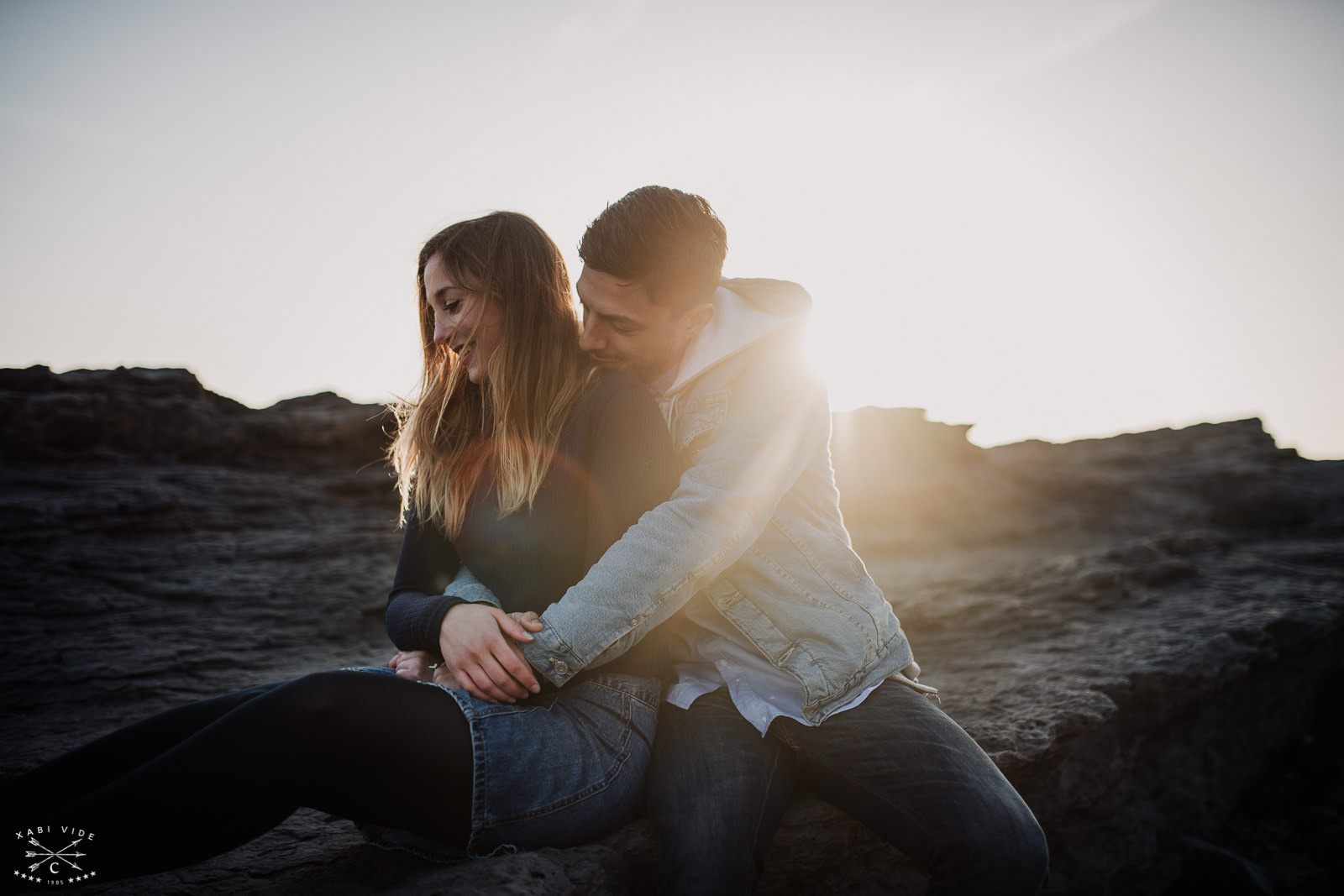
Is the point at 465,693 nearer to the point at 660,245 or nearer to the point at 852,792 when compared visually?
the point at 852,792

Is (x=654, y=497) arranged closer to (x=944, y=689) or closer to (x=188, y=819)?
(x=188, y=819)

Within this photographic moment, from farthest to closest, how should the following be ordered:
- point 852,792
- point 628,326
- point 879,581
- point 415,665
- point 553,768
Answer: point 879,581
point 628,326
point 415,665
point 852,792
point 553,768

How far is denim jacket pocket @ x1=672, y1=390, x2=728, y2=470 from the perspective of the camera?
2.31 m

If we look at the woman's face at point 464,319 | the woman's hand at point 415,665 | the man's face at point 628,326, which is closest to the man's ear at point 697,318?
the man's face at point 628,326

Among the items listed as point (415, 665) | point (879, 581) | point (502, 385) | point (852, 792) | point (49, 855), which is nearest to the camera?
point (49, 855)

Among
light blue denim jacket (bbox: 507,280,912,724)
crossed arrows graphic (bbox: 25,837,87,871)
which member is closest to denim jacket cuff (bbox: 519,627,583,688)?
light blue denim jacket (bbox: 507,280,912,724)

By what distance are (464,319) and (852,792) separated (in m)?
1.91

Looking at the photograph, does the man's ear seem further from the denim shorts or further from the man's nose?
the denim shorts

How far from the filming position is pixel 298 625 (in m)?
4.83

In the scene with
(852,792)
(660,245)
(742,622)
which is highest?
(660,245)

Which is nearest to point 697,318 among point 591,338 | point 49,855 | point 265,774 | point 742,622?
point 591,338

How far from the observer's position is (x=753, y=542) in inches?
85.5

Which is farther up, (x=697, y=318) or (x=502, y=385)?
(x=697, y=318)

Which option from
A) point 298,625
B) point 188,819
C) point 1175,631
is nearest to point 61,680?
point 298,625
